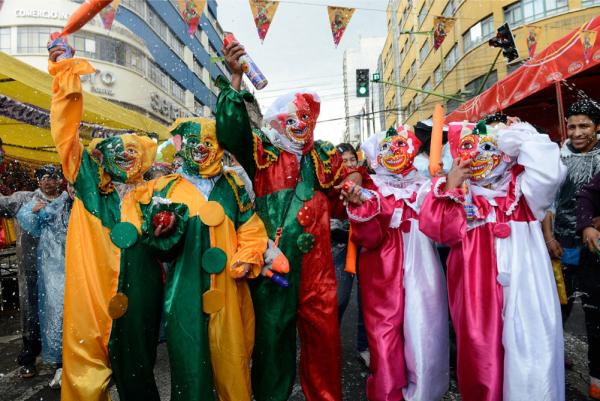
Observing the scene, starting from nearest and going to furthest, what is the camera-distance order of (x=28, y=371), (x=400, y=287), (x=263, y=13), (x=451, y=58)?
(x=400, y=287) → (x=28, y=371) → (x=263, y=13) → (x=451, y=58)

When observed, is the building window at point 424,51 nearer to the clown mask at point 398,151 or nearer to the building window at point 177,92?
the building window at point 177,92

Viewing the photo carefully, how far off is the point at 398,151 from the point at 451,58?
26.5 metres

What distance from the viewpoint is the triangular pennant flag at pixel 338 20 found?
25.2 ft

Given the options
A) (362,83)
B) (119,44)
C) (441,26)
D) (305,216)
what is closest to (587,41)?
(305,216)

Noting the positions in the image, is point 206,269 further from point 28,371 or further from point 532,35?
point 532,35

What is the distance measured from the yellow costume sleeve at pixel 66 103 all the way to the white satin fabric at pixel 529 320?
2520 mm

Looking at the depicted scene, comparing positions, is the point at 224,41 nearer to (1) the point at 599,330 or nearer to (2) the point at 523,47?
(1) the point at 599,330

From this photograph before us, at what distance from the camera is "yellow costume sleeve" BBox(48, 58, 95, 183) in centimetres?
252

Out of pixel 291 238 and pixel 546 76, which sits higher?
pixel 546 76

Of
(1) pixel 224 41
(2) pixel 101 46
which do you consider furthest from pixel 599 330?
(2) pixel 101 46

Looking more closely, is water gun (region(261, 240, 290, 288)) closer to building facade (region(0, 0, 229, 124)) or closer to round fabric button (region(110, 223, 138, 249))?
round fabric button (region(110, 223, 138, 249))

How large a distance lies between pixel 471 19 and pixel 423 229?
24.3 meters

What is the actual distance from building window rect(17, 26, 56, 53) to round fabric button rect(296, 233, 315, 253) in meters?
22.3

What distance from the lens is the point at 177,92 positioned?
28.4m
